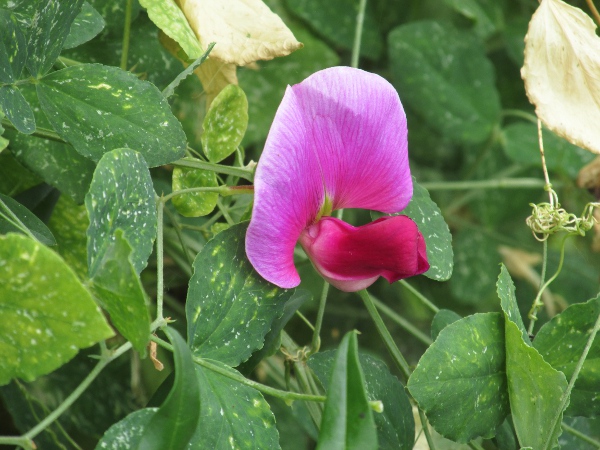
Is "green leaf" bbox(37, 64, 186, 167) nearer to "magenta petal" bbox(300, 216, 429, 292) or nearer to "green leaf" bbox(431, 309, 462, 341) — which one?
"magenta petal" bbox(300, 216, 429, 292)

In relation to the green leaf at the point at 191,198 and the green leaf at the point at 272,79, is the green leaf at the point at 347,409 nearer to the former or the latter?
the green leaf at the point at 191,198

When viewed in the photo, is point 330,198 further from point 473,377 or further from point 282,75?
point 282,75

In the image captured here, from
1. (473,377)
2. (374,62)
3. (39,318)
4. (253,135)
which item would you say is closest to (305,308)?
(253,135)

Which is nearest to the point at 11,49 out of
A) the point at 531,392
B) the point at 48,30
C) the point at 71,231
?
the point at 48,30

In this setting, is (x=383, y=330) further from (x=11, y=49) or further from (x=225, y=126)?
(x=11, y=49)

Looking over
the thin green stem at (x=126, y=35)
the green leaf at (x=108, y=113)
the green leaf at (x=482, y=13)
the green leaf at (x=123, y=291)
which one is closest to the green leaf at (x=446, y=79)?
the green leaf at (x=482, y=13)
